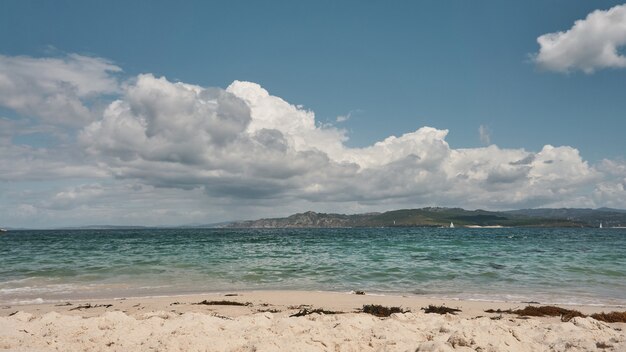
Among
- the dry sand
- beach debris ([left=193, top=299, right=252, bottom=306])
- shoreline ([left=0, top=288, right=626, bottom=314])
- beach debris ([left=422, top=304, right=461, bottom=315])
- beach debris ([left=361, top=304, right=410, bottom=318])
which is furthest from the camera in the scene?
shoreline ([left=0, top=288, right=626, bottom=314])

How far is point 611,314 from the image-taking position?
12.0 metres

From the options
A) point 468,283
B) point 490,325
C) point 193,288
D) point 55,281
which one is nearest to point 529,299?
point 468,283

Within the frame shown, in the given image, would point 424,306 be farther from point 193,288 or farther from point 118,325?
point 193,288

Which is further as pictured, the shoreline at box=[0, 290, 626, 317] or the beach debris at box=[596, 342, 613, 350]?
the shoreline at box=[0, 290, 626, 317]

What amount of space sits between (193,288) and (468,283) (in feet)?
44.1

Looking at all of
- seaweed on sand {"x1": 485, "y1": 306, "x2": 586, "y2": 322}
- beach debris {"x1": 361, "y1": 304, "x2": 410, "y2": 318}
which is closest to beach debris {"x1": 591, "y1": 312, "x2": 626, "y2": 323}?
seaweed on sand {"x1": 485, "y1": 306, "x2": 586, "y2": 322}

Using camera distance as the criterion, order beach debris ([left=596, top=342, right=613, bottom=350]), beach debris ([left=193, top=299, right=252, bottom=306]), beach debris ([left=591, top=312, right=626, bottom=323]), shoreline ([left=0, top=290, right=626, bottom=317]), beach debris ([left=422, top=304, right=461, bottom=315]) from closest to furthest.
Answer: beach debris ([left=596, top=342, right=613, bottom=350]) < beach debris ([left=591, top=312, right=626, bottom=323]) < beach debris ([left=422, top=304, right=461, bottom=315]) < shoreline ([left=0, top=290, right=626, bottom=317]) < beach debris ([left=193, top=299, right=252, bottom=306])

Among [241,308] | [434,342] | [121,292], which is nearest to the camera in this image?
[434,342]

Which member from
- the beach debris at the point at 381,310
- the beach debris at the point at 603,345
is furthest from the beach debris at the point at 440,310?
the beach debris at the point at 603,345

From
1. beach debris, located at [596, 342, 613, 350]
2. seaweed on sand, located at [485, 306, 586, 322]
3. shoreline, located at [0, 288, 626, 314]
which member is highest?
beach debris, located at [596, 342, 613, 350]

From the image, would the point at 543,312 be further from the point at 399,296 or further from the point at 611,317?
the point at 399,296

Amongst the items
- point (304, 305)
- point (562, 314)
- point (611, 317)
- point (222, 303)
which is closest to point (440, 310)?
point (562, 314)

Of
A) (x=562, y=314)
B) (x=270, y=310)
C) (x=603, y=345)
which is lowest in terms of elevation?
(x=562, y=314)

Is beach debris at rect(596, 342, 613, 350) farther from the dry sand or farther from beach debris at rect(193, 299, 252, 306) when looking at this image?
beach debris at rect(193, 299, 252, 306)
